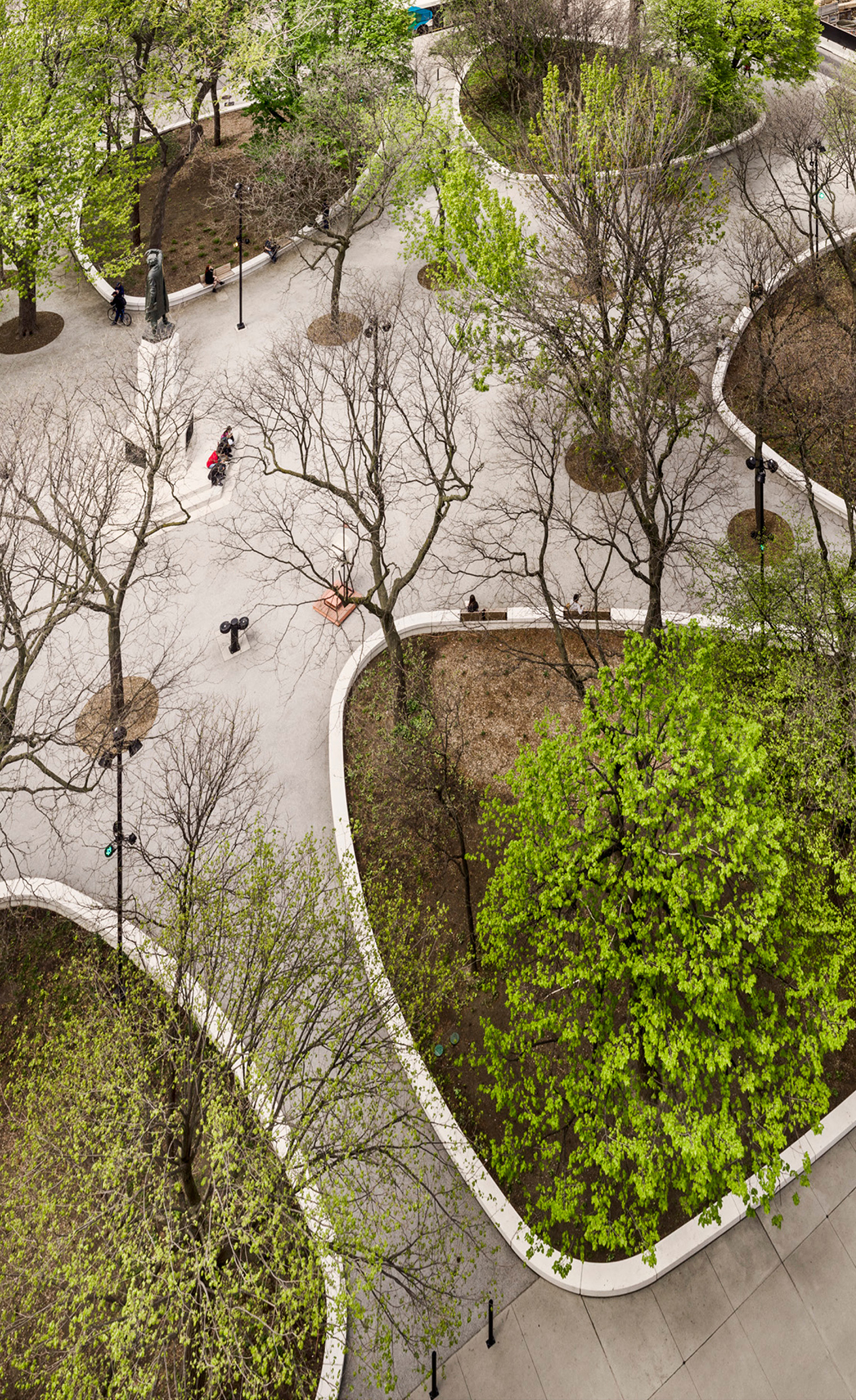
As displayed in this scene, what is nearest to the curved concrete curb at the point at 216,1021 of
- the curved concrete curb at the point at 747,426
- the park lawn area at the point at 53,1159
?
the park lawn area at the point at 53,1159

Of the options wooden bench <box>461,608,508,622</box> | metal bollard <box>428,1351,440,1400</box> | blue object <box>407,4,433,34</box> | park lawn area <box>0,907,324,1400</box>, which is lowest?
metal bollard <box>428,1351,440,1400</box>

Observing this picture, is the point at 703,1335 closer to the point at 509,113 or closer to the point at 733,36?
the point at 733,36

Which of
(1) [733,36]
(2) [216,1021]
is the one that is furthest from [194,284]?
(2) [216,1021]

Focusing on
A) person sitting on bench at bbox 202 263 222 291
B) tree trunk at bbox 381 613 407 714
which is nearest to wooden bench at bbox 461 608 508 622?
tree trunk at bbox 381 613 407 714

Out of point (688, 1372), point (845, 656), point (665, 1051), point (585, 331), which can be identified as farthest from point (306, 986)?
point (585, 331)

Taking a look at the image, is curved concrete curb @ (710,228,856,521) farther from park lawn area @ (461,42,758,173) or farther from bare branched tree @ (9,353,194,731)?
bare branched tree @ (9,353,194,731)

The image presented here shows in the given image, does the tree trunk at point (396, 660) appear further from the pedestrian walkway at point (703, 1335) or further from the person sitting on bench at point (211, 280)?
the person sitting on bench at point (211, 280)
